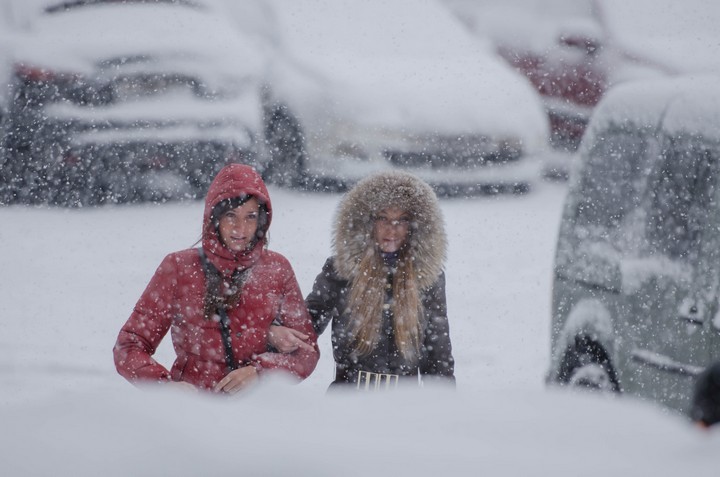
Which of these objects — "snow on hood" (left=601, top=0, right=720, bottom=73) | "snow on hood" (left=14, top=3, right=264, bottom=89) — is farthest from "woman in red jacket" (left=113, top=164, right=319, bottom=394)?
"snow on hood" (left=601, top=0, right=720, bottom=73)

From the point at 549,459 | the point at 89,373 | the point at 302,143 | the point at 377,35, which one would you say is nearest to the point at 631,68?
the point at 377,35

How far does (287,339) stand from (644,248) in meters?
1.39

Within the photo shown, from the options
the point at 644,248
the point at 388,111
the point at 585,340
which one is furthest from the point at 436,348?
the point at 388,111

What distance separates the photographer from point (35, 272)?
654 centimetres

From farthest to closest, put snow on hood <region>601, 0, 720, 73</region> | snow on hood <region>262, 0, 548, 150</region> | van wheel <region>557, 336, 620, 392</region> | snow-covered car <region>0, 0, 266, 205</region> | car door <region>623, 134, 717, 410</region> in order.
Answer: snow on hood <region>601, 0, 720, 73</region> → snow on hood <region>262, 0, 548, 150</region> → snow-covered car <region>0, 0, 266, 205</region> → van wheel <region>557, 336, 620, 392</region> → car door <region>623, 134, 717, 410</region>

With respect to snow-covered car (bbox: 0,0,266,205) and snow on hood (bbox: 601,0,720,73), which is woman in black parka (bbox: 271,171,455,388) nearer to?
snow-covered car (bbox: 0,0,266,205)

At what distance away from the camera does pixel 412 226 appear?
9.07ft

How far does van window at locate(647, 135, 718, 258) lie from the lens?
3.05m

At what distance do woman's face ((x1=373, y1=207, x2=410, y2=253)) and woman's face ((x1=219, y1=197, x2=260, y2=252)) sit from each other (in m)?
0.36

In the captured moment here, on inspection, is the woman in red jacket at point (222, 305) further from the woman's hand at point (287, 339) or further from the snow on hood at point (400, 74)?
the snow on hood at point (400, 74)

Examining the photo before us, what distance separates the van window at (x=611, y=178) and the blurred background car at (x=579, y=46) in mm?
5653

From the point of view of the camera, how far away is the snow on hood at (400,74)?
7.64 m

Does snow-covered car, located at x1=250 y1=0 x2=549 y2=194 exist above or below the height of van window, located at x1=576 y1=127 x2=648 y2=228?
above

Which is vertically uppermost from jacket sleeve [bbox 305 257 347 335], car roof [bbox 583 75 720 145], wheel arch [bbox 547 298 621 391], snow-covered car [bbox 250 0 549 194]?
snow-covered car [bbox 250 0 549 194]
